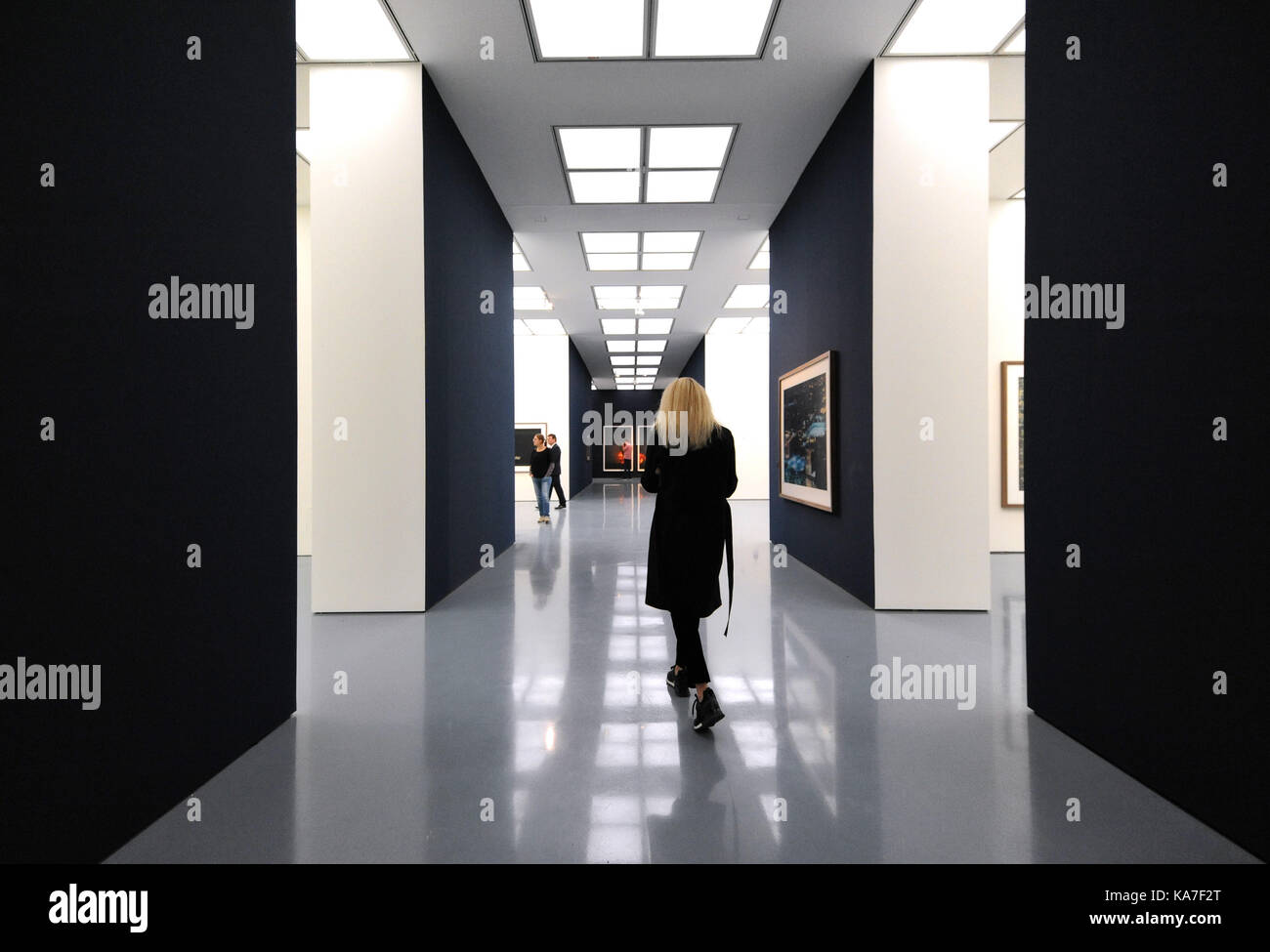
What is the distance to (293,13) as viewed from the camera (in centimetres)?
368

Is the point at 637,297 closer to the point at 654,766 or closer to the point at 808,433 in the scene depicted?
the point at 808,433

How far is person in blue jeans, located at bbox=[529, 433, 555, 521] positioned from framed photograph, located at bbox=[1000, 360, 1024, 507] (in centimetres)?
775

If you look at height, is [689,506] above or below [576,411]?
below

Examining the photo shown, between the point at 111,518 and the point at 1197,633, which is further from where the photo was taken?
the point at 1197,633

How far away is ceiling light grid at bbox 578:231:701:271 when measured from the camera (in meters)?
10.0

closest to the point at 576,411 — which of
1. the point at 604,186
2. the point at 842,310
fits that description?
the point at 604,186

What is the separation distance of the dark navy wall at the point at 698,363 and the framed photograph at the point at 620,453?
12.1 meters

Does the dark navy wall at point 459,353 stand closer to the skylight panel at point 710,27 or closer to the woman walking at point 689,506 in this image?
the skylight panel at point 710,27

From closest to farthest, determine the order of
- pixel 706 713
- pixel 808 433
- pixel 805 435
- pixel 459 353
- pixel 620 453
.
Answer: pixel 706 713 < pixel 459 353 < pixel 808 433 < pixel 805 435 < pixel 620 453

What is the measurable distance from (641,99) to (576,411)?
573 inches

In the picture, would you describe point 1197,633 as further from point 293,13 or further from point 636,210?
point 636,210

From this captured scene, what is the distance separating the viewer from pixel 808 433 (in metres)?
7.84

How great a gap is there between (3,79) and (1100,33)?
4.23 metres
